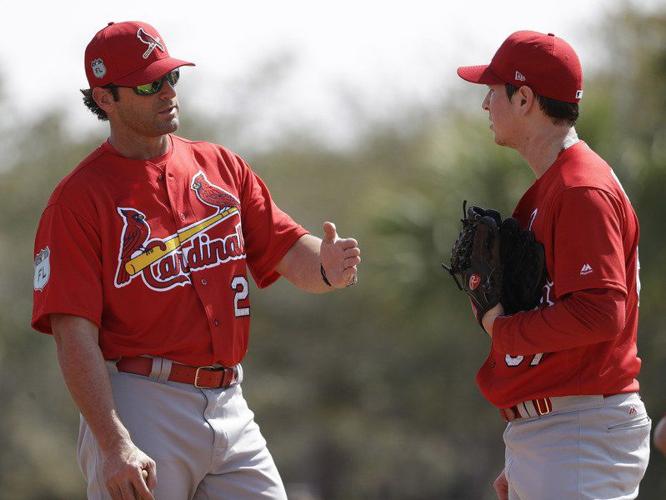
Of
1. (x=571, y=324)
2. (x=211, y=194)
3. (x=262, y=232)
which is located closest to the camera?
(x=571, y=324)

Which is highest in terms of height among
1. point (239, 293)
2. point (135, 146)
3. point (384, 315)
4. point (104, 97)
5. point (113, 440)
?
point (104, 97)

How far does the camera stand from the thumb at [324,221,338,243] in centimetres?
455

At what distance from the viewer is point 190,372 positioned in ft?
14.6

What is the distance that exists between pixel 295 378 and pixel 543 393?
17.9 metres

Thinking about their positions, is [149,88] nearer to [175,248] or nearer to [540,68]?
[175,248]

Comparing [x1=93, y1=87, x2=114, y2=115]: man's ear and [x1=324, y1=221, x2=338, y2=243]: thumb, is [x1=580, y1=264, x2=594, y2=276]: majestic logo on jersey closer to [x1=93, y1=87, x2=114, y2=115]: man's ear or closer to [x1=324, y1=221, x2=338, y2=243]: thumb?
[x1=324, y1=221, x2=338, y2=243]: thumb

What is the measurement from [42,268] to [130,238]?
35 cm

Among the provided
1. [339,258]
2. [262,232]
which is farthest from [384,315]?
[339,258]

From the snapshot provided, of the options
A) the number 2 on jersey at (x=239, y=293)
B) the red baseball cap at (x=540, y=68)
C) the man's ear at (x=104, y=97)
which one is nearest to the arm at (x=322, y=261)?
the number 2 on jersey at (x=239, y=293)

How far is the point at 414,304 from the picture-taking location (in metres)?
12.5

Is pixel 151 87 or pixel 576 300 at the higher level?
pixel 151 87

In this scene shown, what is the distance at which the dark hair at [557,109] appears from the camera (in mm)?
4219

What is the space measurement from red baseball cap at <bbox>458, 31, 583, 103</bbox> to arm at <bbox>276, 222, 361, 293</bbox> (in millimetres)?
871

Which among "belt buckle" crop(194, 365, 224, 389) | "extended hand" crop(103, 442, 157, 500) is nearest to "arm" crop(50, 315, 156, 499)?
"extended hand" crop(103, 442, 157, 500)
